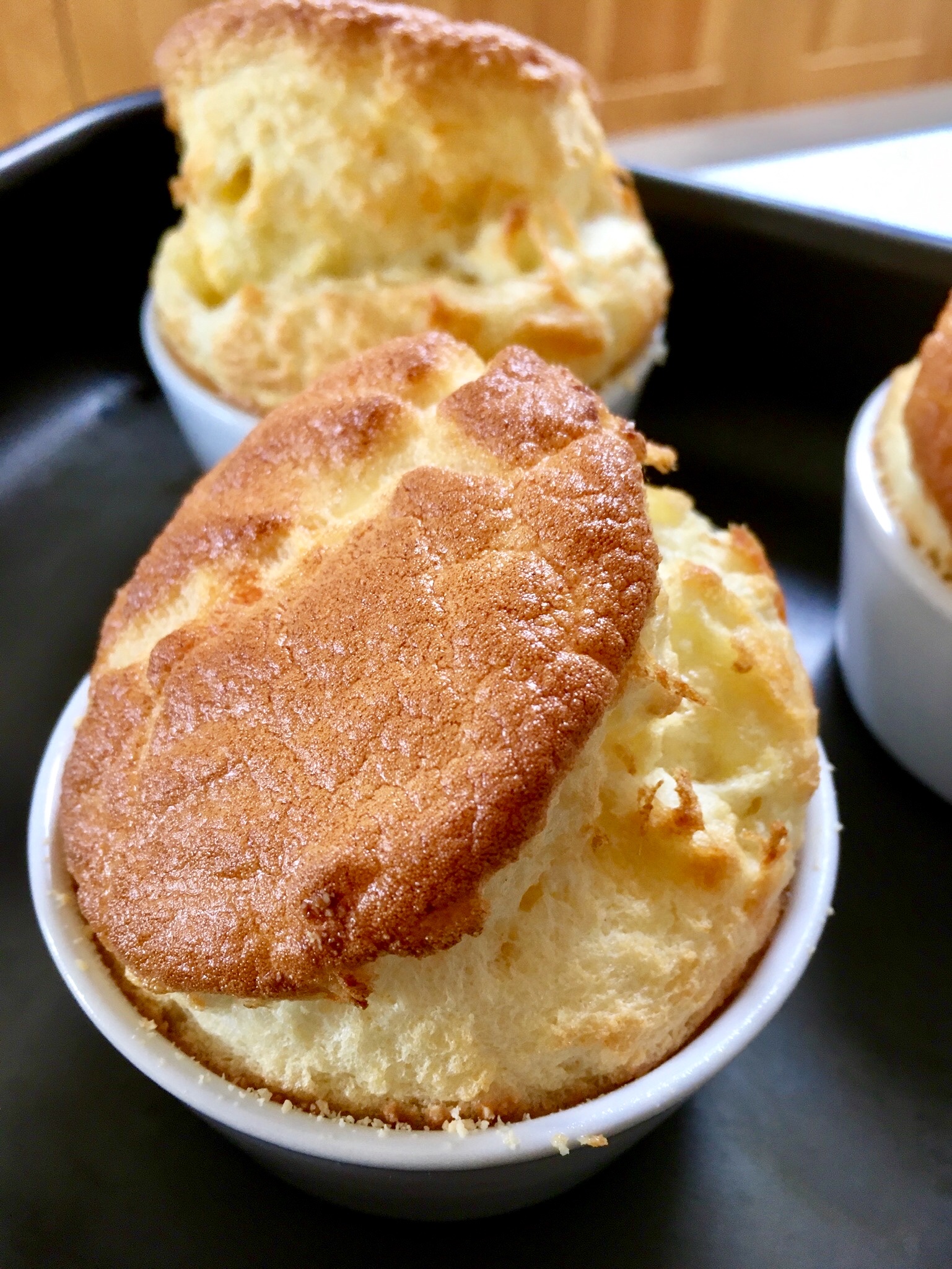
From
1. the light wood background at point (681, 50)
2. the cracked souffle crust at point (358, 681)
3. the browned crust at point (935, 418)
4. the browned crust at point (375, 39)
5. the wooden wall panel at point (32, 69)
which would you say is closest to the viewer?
the cracked souffle crust at point (358, 681)

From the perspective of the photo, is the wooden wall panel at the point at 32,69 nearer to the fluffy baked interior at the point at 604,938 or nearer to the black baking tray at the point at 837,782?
the black baking tray at the point at 837,782

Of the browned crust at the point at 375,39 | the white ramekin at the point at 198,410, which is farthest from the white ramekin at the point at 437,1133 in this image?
the browned crust at the point at 375,39

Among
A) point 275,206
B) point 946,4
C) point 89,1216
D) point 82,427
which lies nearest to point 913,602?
point 275,206

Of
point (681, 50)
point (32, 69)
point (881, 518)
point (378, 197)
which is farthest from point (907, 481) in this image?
point (681, 50)

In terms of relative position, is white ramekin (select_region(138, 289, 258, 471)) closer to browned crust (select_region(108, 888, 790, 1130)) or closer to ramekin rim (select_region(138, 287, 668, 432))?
ramekin rim (select_region(138, 287, 668, 432))

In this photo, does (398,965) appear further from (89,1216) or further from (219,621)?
(89,1216)

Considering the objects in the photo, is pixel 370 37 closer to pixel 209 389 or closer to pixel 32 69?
pixel 209 389

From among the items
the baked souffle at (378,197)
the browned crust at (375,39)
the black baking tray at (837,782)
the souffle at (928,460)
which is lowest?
the black baking tray at (837,782)
